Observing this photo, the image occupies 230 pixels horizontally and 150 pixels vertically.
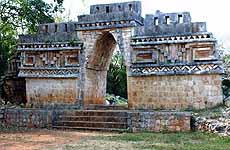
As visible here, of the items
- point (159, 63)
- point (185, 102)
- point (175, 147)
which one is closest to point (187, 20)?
point (159, 63)

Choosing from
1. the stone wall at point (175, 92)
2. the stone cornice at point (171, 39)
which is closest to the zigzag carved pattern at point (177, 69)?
the stone wall at point (175, 92)

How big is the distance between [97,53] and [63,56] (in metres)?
1.33

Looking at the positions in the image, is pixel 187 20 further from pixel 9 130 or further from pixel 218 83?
pixel 9 130

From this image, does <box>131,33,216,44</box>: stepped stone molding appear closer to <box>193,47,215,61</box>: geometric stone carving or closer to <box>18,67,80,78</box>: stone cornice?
<box>193,47,215,61</box>: geometric stone carving

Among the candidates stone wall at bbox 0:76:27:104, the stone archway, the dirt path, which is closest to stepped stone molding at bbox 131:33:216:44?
the stone archway

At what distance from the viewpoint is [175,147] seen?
7.95 metres

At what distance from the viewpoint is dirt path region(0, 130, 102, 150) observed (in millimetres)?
8477

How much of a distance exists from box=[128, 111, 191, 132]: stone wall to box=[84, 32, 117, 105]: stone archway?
3.91m

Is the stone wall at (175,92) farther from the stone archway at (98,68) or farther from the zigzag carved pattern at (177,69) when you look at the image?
the stone archway at (98,68)

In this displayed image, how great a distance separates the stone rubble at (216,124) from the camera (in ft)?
31.7

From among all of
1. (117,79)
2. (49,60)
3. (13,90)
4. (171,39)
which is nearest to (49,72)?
(49,60)

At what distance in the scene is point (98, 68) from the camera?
1562cm

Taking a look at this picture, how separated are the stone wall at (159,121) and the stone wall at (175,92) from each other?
2.16 m

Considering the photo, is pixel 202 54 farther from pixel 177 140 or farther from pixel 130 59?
pixel 177 140
